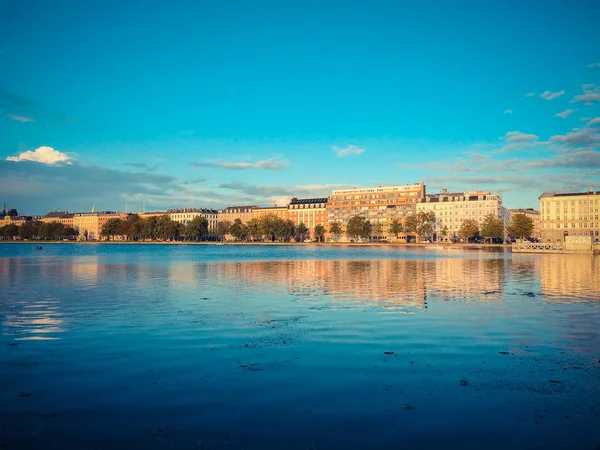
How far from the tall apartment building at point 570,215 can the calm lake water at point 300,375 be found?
524ft

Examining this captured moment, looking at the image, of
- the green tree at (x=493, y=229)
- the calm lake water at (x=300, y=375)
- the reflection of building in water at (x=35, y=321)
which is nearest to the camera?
the calm lake water at (x=300, y=375)

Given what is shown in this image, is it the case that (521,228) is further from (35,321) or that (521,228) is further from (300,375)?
(300,375)

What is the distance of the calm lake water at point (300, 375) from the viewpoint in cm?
936

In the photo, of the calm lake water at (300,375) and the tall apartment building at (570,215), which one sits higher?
the tall apartment building at (570,215)

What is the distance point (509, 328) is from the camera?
19.8 metres

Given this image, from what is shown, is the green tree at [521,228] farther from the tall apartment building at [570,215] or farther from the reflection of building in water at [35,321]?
the reflection of building in water at [35,321]

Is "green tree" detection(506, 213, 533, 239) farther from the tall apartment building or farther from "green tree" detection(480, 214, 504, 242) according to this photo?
"green tree" detection(480, 214, 504, 242)

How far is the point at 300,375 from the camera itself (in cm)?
1306

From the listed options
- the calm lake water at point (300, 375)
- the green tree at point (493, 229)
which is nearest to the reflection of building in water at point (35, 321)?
the calm lake water at point (300, 375)

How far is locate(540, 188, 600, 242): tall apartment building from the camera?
167 m

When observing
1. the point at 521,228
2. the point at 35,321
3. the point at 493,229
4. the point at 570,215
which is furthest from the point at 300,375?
the point at 493,229

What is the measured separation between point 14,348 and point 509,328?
17.2 metres

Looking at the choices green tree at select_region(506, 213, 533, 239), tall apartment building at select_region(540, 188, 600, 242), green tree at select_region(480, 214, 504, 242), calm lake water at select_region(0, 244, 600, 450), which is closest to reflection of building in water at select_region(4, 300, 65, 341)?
calm lake water at select_region(0, 244, 600, 450)

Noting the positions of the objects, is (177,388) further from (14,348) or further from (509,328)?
(509,328)
